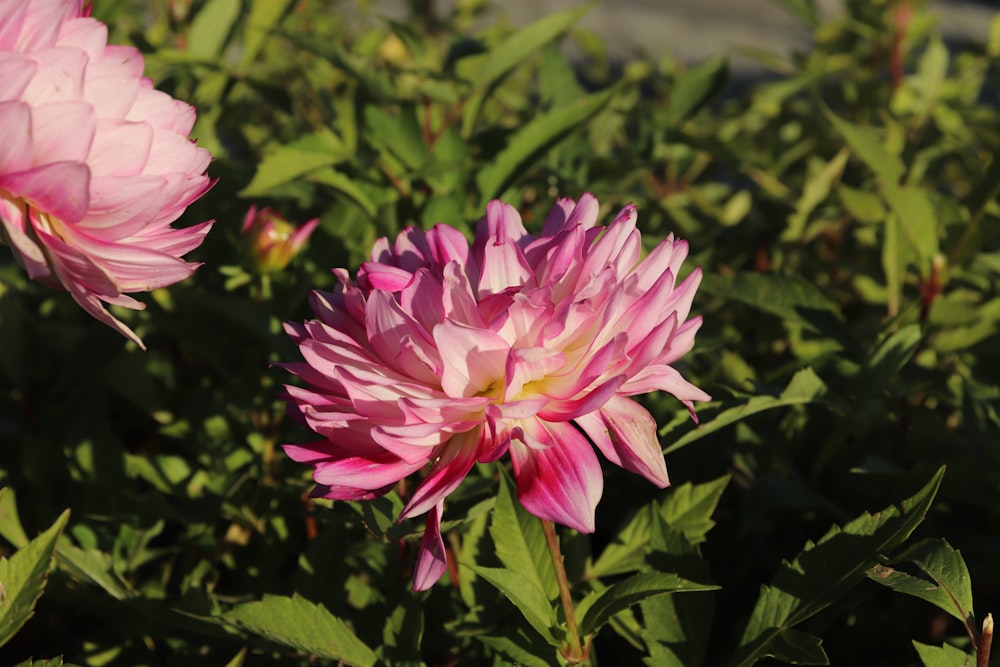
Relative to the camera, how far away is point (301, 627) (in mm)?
824

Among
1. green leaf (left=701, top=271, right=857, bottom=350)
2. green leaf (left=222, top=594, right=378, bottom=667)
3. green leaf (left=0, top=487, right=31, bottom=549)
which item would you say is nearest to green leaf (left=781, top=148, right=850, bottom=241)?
green leaf (left=701, top=271, right=857, bottom=350)

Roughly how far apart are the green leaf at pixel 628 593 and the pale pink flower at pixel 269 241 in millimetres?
520

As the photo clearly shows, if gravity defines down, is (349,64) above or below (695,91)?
below

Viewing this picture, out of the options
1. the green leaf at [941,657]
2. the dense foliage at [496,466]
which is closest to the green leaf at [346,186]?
the dense foliage at [496,466]

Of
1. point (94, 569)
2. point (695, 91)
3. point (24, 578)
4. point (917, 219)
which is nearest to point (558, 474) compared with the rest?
point (24, 578)

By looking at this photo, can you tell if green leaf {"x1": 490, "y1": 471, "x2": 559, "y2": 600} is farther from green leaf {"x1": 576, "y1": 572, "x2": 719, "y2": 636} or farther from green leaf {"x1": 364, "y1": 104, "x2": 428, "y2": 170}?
green leaf {"x1": 364, "y1": 104, "x2": 428, "y2": 170}

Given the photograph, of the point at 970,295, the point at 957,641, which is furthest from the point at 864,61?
the point at 957,641

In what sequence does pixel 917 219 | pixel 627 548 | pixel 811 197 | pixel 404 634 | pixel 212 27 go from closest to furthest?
1. pixel 404 634
2. pixel 627 548
3. pixel 917 219
4. pixel 212 27
5. pixel 811 197

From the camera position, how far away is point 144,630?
0.99 meters

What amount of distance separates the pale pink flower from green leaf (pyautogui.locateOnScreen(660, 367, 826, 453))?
0.45 meters

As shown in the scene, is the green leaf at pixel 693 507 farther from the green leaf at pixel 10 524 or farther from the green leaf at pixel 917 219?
the green leaf at pixel 10 524

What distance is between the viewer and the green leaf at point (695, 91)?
1455mm

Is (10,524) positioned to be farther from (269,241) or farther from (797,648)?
(797,648)

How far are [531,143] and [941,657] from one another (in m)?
0.67
